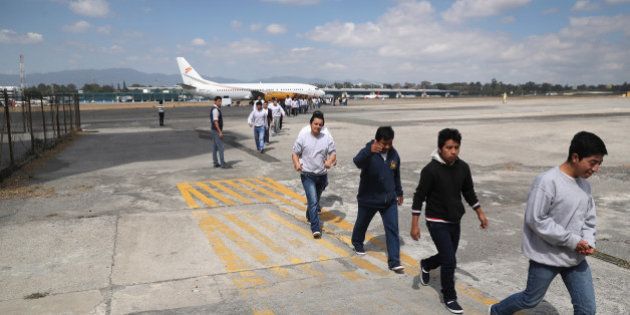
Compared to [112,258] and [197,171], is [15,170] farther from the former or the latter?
[112,258]

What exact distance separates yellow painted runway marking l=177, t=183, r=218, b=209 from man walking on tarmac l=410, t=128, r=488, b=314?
509 cm

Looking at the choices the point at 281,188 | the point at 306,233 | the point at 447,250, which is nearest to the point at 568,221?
the point at 447,250

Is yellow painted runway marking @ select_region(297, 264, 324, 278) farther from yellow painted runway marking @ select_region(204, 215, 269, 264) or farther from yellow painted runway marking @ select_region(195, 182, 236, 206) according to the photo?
yellow painted runway marking @ select_region(195, 182, 236, 206)

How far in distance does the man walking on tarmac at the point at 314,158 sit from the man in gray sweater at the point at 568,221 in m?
3.48

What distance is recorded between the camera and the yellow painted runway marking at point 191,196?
27.9 ft

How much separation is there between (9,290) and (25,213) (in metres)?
3.51

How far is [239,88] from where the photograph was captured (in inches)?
2677

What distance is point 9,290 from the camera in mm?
4895

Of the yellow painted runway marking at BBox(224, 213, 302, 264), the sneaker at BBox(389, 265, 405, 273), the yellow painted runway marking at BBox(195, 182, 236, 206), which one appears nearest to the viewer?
the sneaker at BBox(389, 265, 405, 273)

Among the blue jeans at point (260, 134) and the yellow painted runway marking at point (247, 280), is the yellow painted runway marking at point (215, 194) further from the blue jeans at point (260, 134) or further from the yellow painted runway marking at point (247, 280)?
the blue jeans at point (260, 134)

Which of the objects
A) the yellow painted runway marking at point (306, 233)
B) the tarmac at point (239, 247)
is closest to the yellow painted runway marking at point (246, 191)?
the tarmac at point (239, 247)

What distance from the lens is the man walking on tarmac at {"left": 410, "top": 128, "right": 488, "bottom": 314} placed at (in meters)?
4.23

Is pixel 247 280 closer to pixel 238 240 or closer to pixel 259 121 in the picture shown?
pixel 238 240

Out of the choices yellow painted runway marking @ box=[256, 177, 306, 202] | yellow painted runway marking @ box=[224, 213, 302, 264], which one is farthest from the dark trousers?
yellow painted runway marking @ box=[256, 177, 306, 202]
